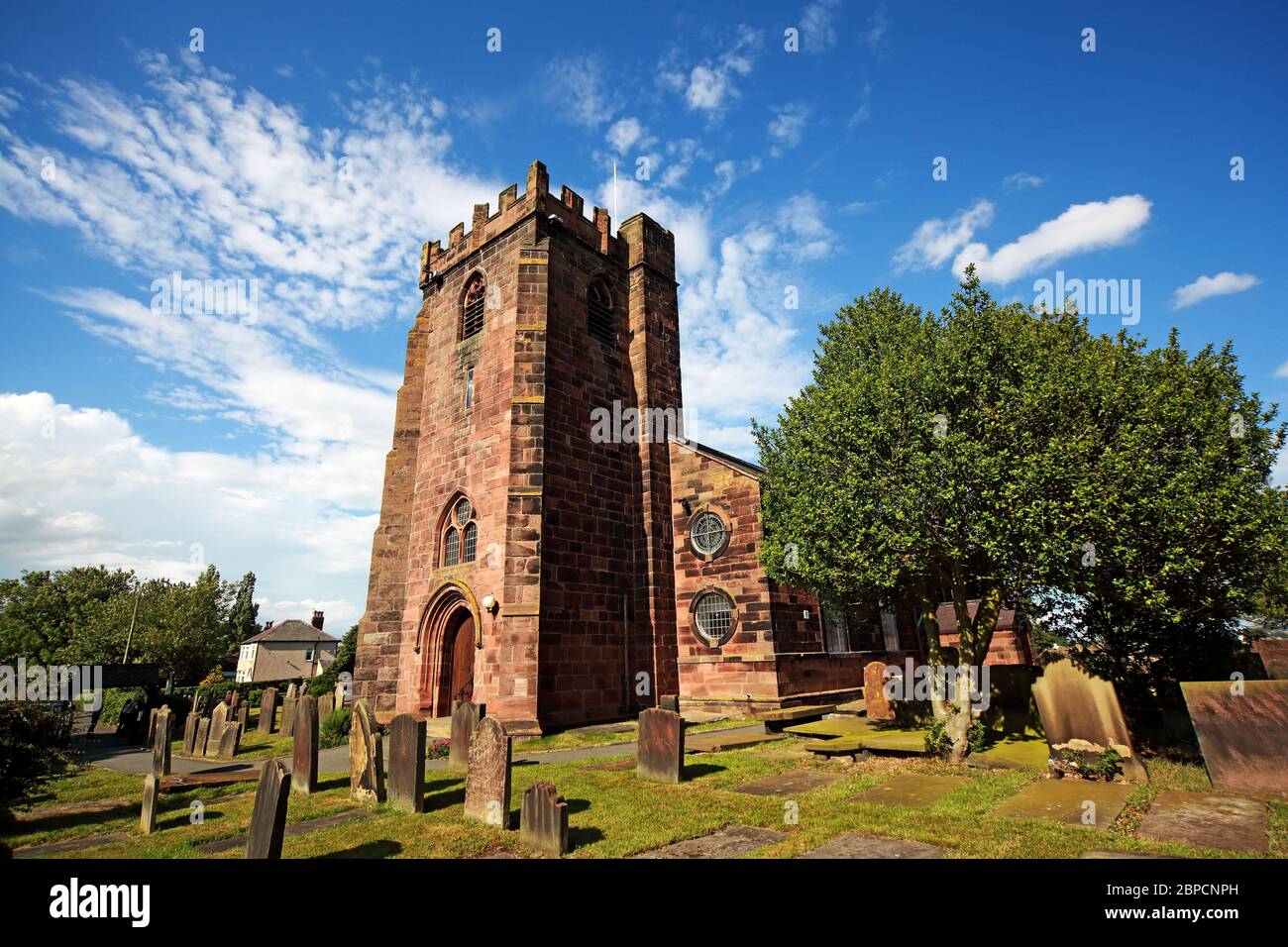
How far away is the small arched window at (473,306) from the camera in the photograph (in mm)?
20453

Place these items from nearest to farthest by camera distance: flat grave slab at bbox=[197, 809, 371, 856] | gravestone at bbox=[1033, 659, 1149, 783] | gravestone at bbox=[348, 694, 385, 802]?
1. flat grave slab at bbox=[197, 809, 371, 856]
2. gravestone at bbox=[348, 694, 385, 802]
3. gravestone at bbox=[1033, 659, 1149, 783]

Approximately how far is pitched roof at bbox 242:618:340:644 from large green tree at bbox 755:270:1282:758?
228 feet

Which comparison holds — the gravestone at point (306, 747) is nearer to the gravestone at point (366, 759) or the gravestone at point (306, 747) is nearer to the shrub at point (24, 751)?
the gravestone at point (366, 759)

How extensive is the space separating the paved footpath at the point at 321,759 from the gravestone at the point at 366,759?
102 inches

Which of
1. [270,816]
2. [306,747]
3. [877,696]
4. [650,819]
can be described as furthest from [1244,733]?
[306,747]

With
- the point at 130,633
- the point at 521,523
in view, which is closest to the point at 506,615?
the point at 521,523

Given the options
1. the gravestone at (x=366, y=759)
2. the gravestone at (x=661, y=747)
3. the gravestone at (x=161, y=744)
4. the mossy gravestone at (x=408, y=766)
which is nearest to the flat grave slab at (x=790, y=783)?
the gravestone at (x=661, y=747)

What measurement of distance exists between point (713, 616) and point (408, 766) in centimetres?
1221

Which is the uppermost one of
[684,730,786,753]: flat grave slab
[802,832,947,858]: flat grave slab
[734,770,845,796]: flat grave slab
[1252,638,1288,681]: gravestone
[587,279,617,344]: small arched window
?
[587,279,617,344]: small arched window

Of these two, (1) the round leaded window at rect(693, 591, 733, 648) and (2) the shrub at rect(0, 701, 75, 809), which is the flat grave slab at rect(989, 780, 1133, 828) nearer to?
(1) the round leaded window at rect(693, 591, 733, 648)

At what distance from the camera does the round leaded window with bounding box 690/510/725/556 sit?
19.7 metres

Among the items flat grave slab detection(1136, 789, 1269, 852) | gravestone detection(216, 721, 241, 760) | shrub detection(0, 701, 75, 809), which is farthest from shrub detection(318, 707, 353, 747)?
flat grave slab detection(1136, 789, 1269, 852)

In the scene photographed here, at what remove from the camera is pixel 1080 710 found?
10.1 m
